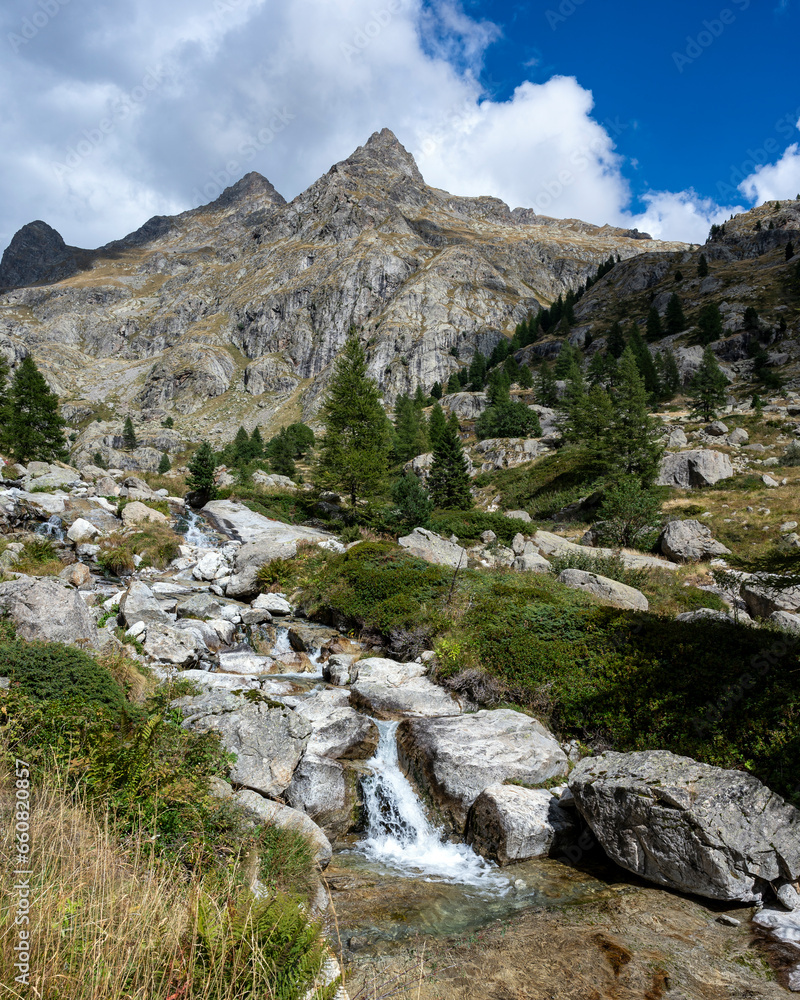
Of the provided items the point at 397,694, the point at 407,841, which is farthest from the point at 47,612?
the point at 407,841

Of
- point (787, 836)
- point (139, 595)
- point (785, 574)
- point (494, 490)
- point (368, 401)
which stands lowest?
point (787, 836)

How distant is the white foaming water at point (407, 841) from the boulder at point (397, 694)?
1.46 metres

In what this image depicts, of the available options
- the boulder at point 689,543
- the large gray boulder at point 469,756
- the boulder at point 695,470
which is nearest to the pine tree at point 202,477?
the large gray boulder at point 469,756

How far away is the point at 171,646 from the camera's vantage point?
1241 cm

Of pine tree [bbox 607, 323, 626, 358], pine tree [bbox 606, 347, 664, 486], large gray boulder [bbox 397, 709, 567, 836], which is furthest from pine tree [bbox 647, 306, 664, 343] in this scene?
Result: large gray boulder [bbox 397, 709, 567, 836]

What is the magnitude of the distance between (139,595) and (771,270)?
137305 mm

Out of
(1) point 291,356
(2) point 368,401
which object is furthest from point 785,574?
(1) point 291,356

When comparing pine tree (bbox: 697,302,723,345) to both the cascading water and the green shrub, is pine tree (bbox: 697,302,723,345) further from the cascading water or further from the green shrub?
the green shrub

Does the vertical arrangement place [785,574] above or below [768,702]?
above

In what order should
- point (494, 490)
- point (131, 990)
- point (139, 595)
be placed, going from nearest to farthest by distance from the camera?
1. point (131, 990)
2. point (139, 595)
3. point (494, 490)

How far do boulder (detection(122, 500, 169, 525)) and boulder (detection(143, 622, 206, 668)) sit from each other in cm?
1342

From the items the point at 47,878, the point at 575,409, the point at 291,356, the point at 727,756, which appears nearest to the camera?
the point at 47,878

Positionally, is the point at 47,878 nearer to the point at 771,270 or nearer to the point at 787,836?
the point at 787,836

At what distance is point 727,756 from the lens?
806cm
